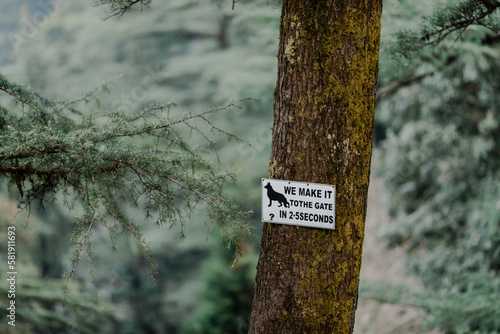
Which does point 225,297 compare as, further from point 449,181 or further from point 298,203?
point 298,203

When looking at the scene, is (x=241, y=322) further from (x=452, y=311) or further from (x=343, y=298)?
(x=343, y=298)

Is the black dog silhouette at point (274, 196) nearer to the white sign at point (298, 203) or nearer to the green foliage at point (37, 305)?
the white sign at point (298, 203)

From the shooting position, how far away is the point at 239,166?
4.71m

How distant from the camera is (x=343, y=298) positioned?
1.94 metres

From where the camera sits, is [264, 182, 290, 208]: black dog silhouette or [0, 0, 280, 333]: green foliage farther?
[0, 0, 280, 333]: green foliage

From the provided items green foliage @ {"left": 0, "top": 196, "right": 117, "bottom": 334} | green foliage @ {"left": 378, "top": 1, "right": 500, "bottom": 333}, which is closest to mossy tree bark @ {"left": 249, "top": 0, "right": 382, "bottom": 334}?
green foliage @ {"left": 378, "top": 1, "right": 500, "bottom": 333}

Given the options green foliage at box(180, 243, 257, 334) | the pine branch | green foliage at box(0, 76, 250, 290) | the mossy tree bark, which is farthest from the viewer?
green foliage at box(180, 243, 257, 334)

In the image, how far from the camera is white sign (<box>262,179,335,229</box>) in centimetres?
193

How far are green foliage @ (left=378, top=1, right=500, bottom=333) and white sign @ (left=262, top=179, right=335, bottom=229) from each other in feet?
11.4

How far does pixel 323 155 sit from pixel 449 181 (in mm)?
7071

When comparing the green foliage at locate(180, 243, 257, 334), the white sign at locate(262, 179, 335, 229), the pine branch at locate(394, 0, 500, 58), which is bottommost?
the green foliage at locate(180, 243, 257, 334)

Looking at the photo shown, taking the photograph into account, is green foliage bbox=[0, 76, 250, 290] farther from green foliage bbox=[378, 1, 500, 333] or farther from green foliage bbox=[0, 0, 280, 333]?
green foliage bbox=[0, 0, 280, 333]

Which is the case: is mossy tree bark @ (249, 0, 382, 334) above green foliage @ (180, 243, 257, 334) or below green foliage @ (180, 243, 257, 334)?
above

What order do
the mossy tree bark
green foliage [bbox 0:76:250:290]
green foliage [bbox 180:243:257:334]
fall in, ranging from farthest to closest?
1. green foliage [bbox 180:243:257:334]
2. green foliage [bbox 0:76:250:290]
3. the mossy tree bark
